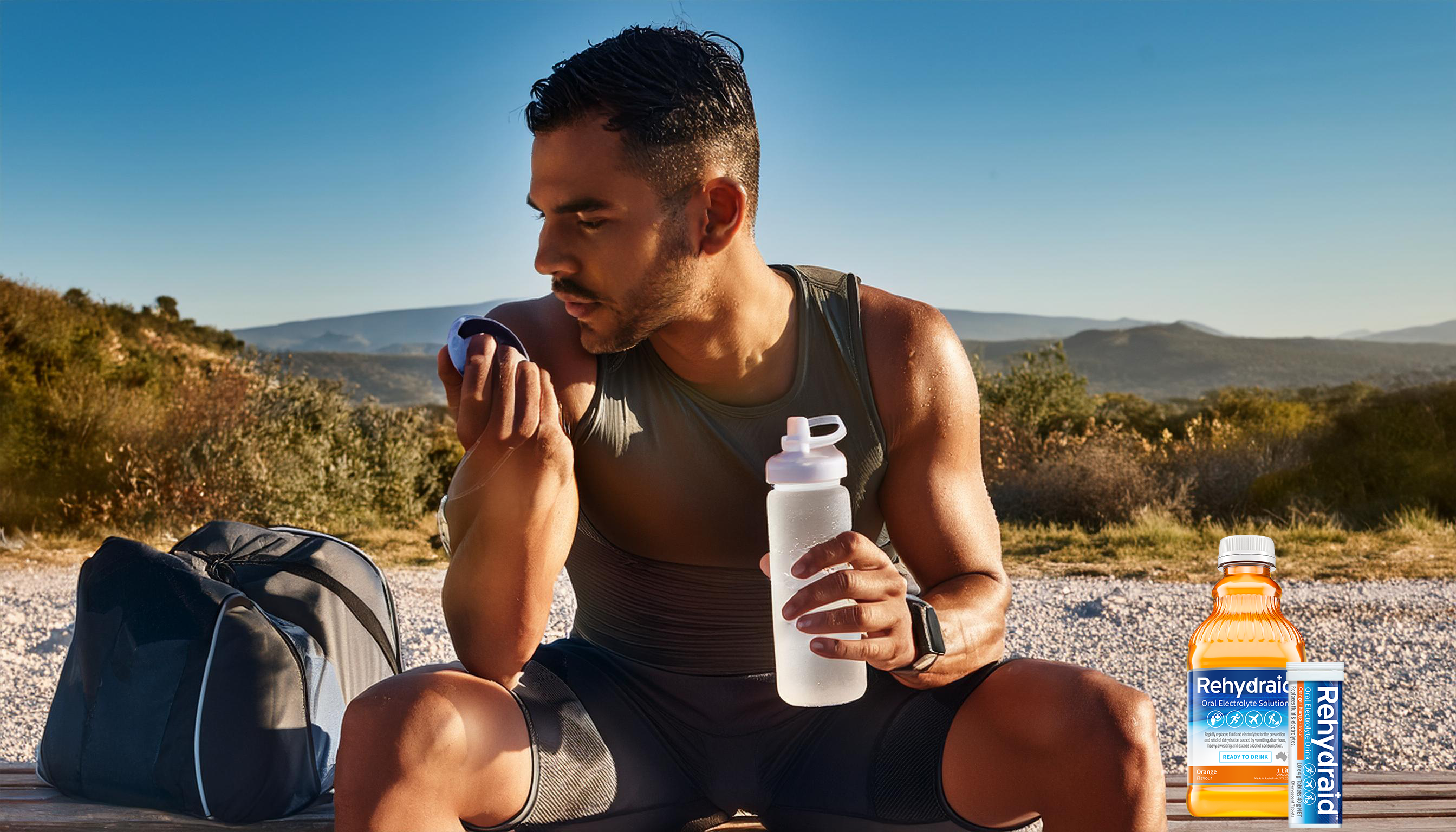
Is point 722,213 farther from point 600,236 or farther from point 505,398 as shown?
point 505,398

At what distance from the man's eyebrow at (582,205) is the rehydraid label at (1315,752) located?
141cm

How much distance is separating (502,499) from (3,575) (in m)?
6.51

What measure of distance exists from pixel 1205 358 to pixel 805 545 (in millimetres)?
62252

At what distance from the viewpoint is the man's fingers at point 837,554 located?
60.4 inches

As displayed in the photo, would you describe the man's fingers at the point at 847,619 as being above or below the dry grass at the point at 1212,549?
above

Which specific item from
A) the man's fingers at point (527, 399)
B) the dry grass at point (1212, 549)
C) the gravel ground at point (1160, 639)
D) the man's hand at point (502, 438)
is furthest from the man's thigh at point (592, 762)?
the dry grass at point (1212, 549)

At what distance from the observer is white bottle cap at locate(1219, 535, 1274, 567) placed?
1862 mm

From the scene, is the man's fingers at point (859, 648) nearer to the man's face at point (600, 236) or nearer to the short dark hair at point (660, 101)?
the man's face at point (600, 236)

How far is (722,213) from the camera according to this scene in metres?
2.11

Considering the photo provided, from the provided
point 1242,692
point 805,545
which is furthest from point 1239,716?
point 805,545

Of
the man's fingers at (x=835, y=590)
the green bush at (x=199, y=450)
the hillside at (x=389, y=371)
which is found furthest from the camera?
the hillside at (x=389, y=371)

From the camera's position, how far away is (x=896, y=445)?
82.4 inches

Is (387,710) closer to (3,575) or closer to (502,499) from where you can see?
(502,499)

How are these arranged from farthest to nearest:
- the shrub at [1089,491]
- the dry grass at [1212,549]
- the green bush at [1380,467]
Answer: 1. the green bush at [1380,467]
2. the shrub at [1089,491]
3. the dry grass at [1212,549]
